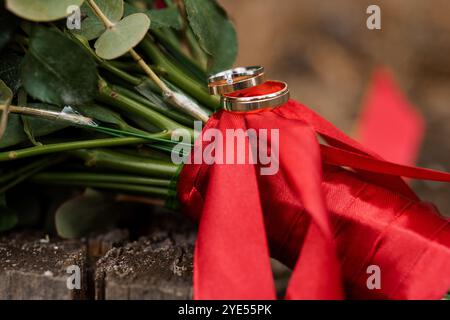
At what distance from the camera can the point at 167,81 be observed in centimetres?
62

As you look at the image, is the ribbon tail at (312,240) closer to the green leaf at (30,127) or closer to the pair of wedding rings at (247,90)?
the pair of wedding rings at (247,90)

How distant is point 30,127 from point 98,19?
0.12 m

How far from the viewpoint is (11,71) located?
0.56m

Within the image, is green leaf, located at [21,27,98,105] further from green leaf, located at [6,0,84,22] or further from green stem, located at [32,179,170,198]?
green stem, located at [32,179,170,198]

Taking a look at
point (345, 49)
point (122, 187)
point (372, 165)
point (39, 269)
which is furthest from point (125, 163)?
point (345, 49)

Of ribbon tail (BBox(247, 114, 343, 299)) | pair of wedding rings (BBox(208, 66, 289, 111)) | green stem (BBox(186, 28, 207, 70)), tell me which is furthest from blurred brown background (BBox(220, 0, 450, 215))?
ribbon tail (BBox(247, 114, 343, 299))

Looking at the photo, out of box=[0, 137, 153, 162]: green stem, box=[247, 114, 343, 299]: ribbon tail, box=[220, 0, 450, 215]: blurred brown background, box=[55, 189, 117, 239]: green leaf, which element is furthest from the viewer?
box=[220, 0, 450, 215]: blurred brown background

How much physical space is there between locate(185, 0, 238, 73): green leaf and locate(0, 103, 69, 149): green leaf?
16cm

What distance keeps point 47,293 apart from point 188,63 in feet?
0.97

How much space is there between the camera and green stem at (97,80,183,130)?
57cm

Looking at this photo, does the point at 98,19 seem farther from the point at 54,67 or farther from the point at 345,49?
the point at 345,49

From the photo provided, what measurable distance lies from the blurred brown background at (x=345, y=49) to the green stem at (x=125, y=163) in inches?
34.1

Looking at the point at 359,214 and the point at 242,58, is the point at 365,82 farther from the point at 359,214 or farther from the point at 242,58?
the point at 359,214
